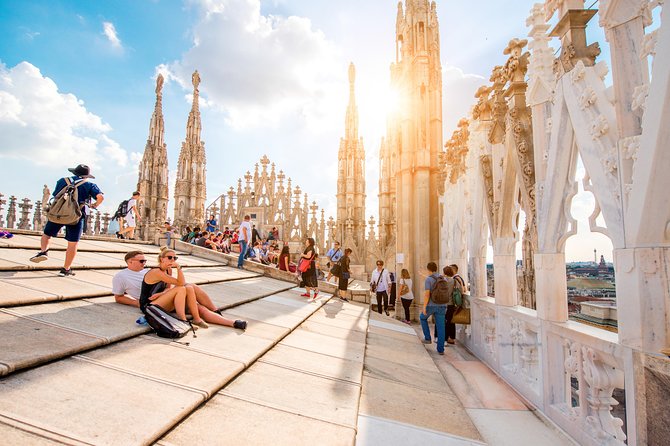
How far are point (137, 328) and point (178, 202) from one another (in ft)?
86.6

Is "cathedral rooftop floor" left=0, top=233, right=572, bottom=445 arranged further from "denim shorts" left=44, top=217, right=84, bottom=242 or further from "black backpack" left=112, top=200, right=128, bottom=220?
"black backpack" left=112, top=200, right=128, bottom=220

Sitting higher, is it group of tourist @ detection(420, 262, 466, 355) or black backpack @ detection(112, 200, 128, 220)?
black backpack @ detection(112, 200, 128, 220)

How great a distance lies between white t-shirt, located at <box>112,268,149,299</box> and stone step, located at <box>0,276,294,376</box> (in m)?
0.15

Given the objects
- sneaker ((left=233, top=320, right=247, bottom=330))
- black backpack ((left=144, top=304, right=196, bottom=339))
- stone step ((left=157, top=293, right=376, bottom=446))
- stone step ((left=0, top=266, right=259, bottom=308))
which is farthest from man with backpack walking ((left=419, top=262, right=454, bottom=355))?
stone step ((left=0, top=266, right=259, bottom=308))

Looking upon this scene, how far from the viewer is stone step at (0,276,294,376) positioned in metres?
2.08

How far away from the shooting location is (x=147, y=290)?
3756 mm

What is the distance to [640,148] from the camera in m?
2.42

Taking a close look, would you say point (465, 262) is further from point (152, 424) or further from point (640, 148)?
point (152, 424)

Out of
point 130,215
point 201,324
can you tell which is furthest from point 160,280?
point 130,215

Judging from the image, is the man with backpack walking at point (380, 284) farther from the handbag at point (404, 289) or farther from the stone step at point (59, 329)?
the stone step at point (59, 329)

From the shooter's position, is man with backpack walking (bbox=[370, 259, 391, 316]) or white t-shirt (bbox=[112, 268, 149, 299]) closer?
white t-shirt (bbox=[112, 268, 149, 299])

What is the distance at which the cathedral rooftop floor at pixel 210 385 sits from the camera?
1.75 metres

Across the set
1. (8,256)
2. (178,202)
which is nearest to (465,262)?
(8,256)

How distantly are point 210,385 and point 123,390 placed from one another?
0.51m
